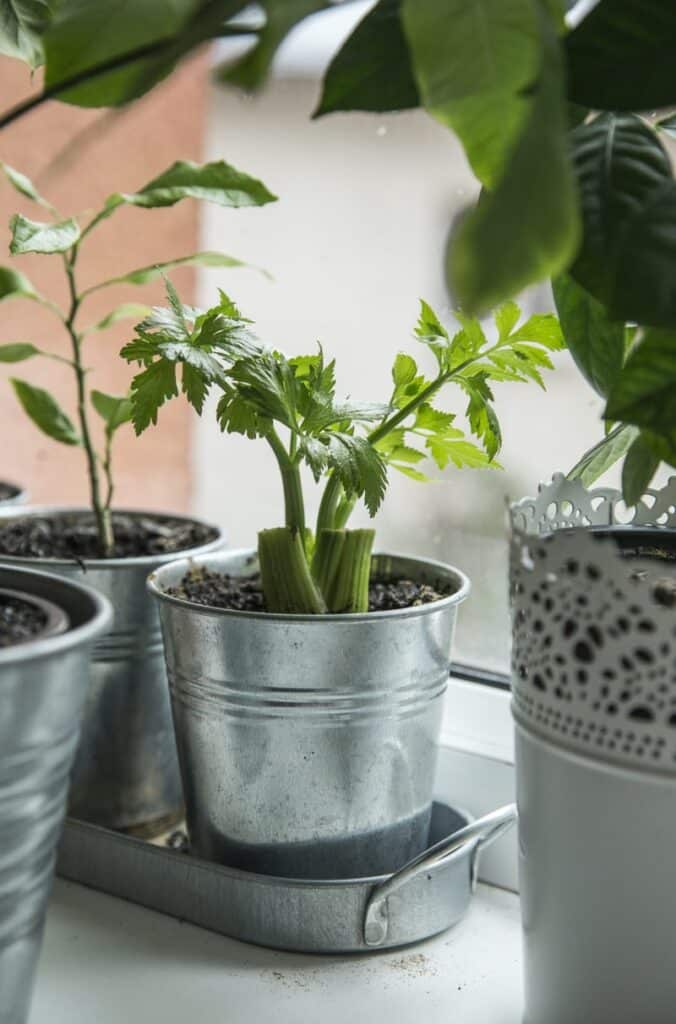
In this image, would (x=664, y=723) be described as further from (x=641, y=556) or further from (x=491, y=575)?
(x=491, y=575)

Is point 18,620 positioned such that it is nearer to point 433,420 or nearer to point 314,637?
point 314,637

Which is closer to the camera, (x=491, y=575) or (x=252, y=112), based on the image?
(x=491, y=575)

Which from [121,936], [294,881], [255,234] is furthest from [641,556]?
[255,234]

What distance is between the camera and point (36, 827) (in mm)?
543

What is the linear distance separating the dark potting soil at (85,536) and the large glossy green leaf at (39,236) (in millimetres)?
267

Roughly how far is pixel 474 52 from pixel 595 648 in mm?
275

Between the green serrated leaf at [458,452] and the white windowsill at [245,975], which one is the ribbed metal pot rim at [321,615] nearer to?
the green serrated leaf at [458,452]

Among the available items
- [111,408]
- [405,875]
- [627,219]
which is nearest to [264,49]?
[627,219]

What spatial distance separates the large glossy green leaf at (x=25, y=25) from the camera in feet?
2.37

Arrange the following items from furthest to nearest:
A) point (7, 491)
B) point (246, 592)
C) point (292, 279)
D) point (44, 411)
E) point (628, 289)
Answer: point (292, 279), point (7, 491), point (44, 411), point (246, 592), point (628, 289)

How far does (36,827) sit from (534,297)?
70 cm

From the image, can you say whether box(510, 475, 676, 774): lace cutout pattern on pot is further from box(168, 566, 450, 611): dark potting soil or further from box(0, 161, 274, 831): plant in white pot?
box(0, 161, 274, 831): plant in white pot

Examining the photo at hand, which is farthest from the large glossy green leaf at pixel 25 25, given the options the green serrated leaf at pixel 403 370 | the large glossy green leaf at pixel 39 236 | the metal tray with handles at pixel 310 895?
the metal tray with handles at pixel 310 895

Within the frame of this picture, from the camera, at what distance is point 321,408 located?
721 millimetres
